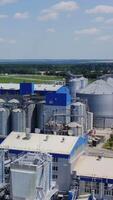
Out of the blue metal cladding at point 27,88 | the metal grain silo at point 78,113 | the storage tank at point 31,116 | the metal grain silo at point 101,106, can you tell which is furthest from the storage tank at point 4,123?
the metal grain silo at point 101,106

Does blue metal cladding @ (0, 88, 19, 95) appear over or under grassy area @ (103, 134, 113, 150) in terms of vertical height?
over

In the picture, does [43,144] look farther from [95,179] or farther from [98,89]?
[98,89]

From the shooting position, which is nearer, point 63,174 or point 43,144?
point 63,174

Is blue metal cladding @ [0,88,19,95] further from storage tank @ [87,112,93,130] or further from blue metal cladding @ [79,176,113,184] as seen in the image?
blue metal cladding @ [79,176,113,184]

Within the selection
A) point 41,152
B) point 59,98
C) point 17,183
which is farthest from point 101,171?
point 59,98

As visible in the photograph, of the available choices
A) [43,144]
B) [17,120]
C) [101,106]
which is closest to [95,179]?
[43,144]

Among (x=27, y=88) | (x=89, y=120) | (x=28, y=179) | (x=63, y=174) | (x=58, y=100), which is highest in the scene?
(x=27, y=88)

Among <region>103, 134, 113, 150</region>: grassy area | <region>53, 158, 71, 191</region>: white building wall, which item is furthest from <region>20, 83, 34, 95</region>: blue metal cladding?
<region>53, 158, 71, 191</region>: white building wall
